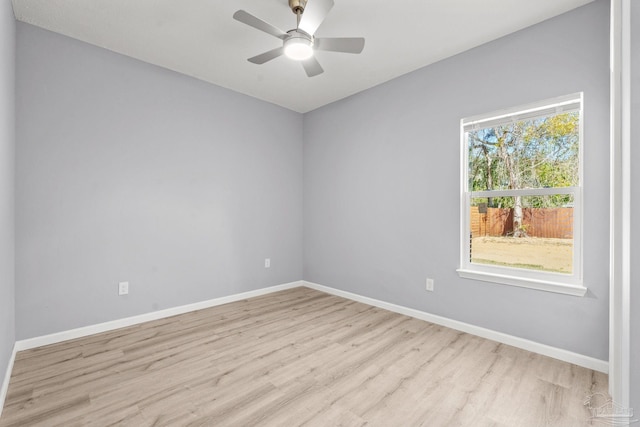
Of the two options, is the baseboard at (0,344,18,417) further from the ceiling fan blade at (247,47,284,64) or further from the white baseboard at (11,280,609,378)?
the ceiling fan blade at (247,47,284,64)

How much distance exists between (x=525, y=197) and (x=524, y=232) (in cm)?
31

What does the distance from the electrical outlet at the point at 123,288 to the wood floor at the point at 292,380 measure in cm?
35

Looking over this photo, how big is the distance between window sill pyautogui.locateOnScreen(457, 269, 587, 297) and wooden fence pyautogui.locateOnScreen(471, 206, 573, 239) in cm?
38

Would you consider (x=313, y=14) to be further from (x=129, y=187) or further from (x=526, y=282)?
(x=526, y=282)

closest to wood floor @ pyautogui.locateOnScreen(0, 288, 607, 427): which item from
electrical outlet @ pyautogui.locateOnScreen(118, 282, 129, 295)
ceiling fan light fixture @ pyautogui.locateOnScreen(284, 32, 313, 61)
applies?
electrical outlet @ pyautogui.locateOnScreen(118, 282, 129, 295)

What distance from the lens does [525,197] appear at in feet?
8.71

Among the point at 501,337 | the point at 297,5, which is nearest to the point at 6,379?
the point at 297,5

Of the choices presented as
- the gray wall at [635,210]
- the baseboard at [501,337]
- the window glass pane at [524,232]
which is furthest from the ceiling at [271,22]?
the baseboard at [501,337]

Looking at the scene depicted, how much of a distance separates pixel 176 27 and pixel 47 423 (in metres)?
2.91

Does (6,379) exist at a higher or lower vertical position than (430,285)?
lower

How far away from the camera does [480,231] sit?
2.91m

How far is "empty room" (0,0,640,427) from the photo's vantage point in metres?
1.93

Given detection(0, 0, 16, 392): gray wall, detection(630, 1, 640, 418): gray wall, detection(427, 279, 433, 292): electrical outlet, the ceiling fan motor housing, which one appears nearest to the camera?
detection(630, 1, 640, 418): gray wall

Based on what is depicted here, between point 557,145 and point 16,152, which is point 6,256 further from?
point 557,145
